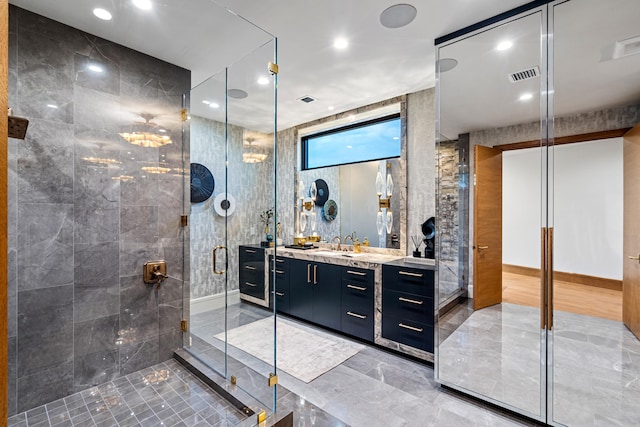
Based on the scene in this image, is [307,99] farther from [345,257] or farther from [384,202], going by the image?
[345,257]

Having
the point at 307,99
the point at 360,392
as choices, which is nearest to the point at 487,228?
the point at 360,392

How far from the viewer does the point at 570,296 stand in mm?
1818

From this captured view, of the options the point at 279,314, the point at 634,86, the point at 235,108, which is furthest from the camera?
the point at 279,314

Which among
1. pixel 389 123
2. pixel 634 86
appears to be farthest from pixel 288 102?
pixel 634 86

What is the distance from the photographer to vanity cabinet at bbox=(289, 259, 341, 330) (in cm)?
334

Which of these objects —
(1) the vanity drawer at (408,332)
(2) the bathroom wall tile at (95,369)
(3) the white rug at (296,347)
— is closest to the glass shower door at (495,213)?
(1) the vanity drawer at (408,332)

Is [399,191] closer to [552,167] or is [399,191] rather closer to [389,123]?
[389,123]

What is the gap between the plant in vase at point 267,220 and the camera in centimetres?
234

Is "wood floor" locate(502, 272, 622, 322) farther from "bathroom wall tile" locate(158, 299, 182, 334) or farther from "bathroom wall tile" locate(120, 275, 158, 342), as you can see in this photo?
"bathroom wall tile" locate(120, 275, 158, 342)

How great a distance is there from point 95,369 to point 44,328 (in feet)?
1.64

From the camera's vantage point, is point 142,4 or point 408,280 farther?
point 408,280

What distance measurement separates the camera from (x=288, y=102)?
3.68m

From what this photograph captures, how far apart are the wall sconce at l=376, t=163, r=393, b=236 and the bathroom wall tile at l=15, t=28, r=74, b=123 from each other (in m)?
3.07

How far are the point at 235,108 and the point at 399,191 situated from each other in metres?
2.11
